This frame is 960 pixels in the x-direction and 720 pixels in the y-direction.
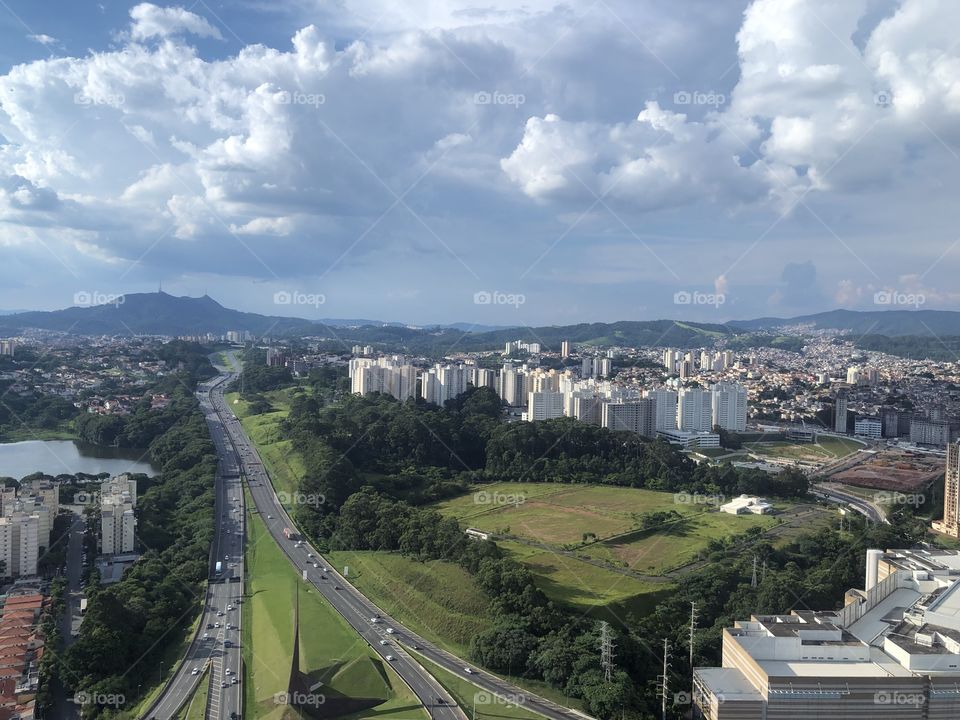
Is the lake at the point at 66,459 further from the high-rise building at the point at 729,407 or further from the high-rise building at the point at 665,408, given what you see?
the high-rise building at the point at 729,407

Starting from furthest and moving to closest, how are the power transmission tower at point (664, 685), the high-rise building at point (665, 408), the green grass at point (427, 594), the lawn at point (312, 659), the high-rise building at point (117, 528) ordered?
the high-rise building at point (665, 408) < the high-rise building at point (117, 528) < the green grass at point (427, 594) < the lawn at point (312, 659) < the power transmission tower at point (664, 685)

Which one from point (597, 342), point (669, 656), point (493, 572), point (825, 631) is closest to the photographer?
point (825, 631)

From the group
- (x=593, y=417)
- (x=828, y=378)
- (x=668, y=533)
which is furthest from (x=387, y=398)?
(x=828, y=378)

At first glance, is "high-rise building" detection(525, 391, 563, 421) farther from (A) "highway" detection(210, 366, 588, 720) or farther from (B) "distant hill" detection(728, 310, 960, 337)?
(B) "distant hill" detection(728, 310, 960, 337)

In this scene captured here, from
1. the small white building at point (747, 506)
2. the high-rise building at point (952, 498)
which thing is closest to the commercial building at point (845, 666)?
the small white building at point (747, 506)

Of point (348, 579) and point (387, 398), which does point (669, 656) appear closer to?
point (348, 579)

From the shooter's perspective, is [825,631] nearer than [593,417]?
Yes
